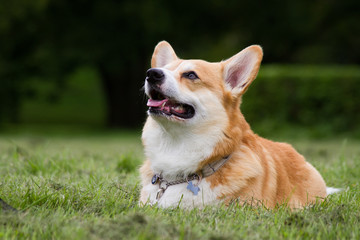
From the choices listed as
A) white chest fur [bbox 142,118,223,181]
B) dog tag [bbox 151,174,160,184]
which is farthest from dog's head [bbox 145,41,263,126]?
dog tag [bbox 151,174,160,184]

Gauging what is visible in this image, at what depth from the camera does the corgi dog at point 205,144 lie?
3.46 metres

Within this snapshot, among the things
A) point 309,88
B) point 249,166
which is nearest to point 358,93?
point 309,88

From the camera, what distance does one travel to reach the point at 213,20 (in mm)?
19406

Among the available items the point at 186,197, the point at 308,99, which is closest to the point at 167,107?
the point at 186,197

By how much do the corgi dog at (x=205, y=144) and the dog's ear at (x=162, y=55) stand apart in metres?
0.33

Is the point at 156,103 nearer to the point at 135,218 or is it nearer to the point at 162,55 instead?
the point at 162,55

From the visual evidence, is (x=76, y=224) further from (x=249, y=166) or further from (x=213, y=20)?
(x=213, y=20)

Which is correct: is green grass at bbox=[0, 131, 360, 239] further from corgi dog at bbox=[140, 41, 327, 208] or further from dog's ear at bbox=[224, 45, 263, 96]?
dog's ear at bbox=[224, 45, 263, 96]

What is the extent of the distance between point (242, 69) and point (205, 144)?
0.77 m

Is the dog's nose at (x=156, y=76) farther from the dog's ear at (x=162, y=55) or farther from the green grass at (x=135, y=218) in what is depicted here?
the green grass at (x=135, y=218)

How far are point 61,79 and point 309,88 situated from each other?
1082cm

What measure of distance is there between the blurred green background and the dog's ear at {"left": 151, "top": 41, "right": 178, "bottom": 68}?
8516 millimetres

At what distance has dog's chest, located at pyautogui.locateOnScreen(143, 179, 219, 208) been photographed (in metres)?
3.36

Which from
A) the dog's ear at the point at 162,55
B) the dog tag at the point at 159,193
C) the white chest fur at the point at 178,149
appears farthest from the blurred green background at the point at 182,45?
the dog tag at the point at 159,193
